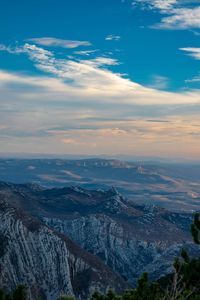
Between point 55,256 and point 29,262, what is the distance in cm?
809

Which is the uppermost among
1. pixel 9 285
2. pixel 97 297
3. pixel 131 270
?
pixel 97 297

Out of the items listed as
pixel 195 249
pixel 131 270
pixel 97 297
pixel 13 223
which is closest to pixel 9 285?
pixel 13 223

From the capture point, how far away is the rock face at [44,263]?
120250mm

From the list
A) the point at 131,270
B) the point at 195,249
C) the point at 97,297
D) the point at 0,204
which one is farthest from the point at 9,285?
the point at 195,249

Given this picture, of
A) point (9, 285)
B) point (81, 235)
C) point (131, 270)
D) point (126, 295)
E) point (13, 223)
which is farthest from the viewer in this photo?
point (81, 235)

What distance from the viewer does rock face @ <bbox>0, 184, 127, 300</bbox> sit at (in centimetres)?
12025

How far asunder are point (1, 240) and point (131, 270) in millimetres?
68933

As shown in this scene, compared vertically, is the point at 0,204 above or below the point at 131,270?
above

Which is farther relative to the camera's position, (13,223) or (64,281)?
(13,223)

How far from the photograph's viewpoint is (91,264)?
13588 cm

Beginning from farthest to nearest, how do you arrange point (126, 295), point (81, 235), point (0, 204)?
point (81, 235)
point (0, 204)
point (126, 295)

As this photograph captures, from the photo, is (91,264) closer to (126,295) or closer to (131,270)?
(131,270)

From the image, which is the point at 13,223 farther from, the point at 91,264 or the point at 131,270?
the point at 131,270

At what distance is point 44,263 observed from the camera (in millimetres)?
127188
